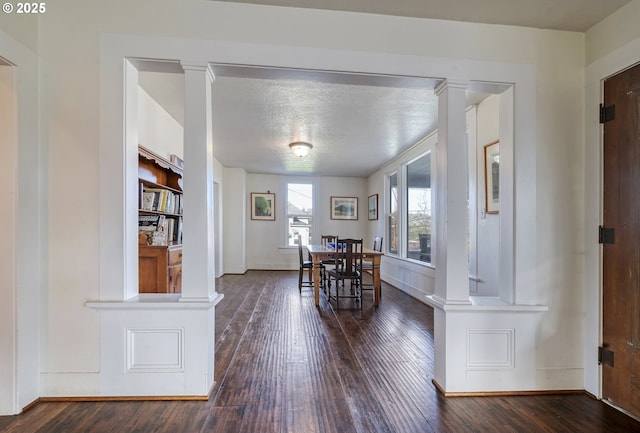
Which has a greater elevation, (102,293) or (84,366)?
(102,293)

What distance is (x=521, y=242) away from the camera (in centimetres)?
195

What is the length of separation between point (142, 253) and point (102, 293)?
1064 mm

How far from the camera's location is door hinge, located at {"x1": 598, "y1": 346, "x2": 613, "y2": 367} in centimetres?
182

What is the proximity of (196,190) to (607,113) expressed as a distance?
8.72 feet

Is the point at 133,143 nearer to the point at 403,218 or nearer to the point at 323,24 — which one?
the point at 323,24

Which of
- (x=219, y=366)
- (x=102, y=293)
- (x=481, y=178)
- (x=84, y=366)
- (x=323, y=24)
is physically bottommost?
(x=219, y=366)

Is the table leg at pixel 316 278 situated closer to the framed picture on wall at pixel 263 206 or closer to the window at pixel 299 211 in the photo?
the window at pixel 299 211

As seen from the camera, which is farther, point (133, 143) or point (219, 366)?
point (219, 366)

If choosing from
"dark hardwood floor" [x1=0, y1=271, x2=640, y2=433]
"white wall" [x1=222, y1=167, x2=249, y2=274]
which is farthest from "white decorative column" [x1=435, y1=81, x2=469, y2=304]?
"white wall" [x1=222, y1=167, x2=249, y2=274]

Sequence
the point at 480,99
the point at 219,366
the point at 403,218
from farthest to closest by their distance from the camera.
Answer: the point at 403,218 < the point at 480,99 < the point at 219,366

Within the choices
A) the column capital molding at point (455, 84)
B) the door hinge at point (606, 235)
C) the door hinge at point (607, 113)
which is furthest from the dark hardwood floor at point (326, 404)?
the column capital molding at point (455, 84)

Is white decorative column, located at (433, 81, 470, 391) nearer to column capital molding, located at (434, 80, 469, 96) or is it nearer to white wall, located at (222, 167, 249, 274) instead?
column capital molding, located at (434, 80, 469, 96)

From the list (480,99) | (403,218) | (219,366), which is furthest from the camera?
(403,218)

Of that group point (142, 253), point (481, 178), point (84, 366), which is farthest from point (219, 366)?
point (481, 178)
